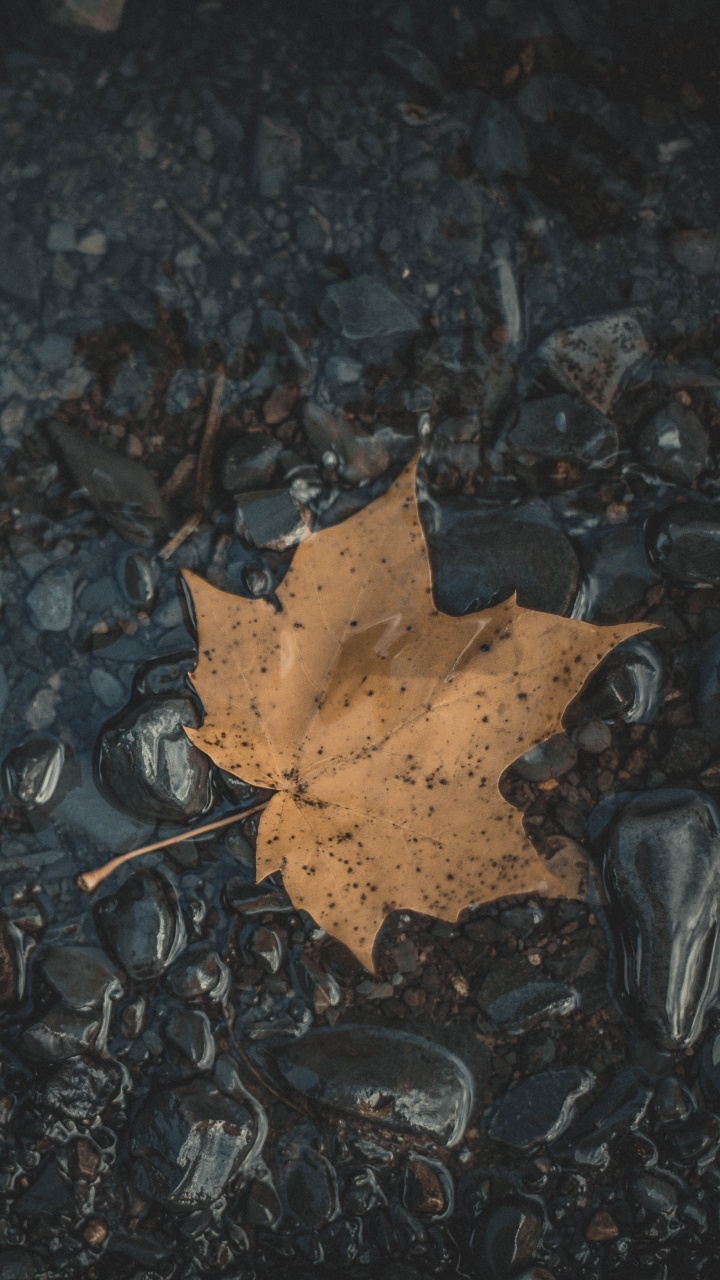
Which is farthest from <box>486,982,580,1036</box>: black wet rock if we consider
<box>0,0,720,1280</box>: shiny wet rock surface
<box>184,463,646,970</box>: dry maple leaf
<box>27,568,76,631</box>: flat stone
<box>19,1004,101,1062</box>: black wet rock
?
<box>27,568,76,631</box>: flat stone

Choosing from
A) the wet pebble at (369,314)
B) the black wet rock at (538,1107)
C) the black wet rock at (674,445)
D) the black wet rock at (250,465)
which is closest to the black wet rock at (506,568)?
the black wet rock at (674,445)

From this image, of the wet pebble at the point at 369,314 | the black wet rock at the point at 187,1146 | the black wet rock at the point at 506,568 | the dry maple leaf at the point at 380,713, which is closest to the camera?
the dry maple leaf at the point at 380,713

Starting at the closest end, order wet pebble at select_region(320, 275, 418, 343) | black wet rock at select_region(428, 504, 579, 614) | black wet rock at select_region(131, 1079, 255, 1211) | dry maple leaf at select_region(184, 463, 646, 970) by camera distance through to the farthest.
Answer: dry maple leaf at select_region(184, 463, 646, 970), black wet rock at select_region(131, 1079, 255, 1211), black wet rock at select_region(428, 504, 579, 614), wet pebble at select_region(320, 275, 418, 343)

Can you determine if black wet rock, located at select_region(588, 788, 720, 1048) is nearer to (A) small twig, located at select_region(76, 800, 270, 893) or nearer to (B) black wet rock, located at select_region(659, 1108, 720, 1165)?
(B) black wet rock, located at select_region(659, 1108, 720, 1165)

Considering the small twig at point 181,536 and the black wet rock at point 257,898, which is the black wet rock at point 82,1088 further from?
the small twig at point 181,536

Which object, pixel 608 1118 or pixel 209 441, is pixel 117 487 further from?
Result: pixel 608 1118
